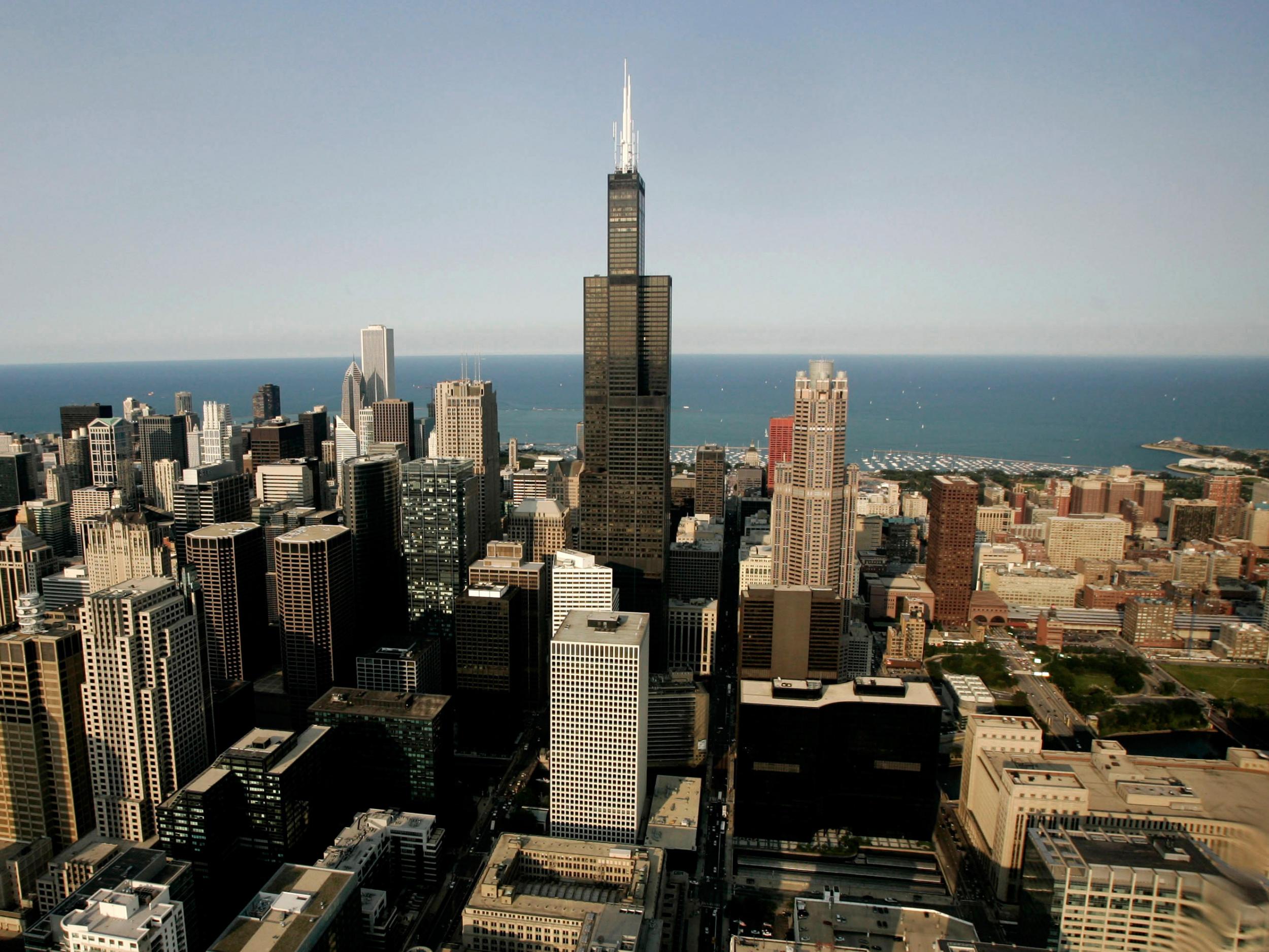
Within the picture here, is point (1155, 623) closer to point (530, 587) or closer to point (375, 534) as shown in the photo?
point (530, 587)

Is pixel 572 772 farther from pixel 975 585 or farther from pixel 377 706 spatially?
pixel 975 585

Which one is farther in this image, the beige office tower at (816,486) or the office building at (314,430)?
the office building at (314,430)

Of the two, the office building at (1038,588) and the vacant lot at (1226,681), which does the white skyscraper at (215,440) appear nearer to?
the office building at (1038,588)

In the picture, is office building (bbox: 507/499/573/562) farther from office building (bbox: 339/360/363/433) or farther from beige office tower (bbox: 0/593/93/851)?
office building (bbox: 339/360/363/433)

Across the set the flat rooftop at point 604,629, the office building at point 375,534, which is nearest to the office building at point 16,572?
the office building at point 375,534

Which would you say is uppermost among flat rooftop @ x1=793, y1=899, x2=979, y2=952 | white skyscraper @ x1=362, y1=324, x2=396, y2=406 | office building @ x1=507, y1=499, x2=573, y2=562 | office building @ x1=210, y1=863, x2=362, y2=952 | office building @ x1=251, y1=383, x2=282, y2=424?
white skyscraper @ x1=362, y1=324, x2=396, y2=406

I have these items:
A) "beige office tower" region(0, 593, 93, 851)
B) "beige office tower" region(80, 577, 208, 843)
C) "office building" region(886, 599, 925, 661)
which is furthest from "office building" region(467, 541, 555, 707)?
"office building" region(886, 599, 925, 661)

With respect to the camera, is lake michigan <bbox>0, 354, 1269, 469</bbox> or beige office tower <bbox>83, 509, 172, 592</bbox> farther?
lake michigan <bbox>0, 354, 1269, 469</bbox>
